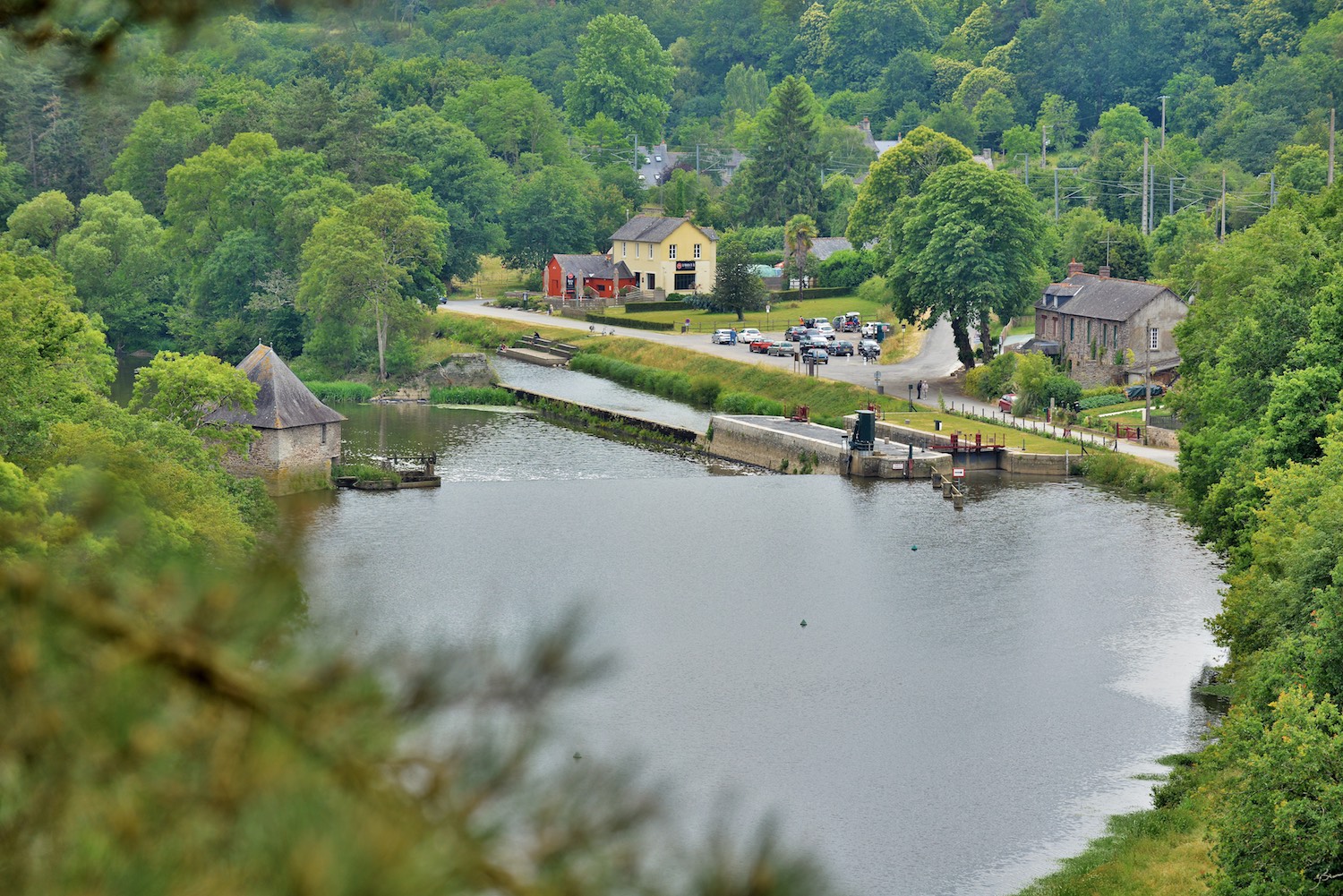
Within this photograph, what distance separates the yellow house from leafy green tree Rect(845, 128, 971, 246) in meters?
7.92

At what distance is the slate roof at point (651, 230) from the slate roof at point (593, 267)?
164cm

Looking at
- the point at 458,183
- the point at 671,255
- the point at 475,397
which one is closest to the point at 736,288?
the point at 671,255

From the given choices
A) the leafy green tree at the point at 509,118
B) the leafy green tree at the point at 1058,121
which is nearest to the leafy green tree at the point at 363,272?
the leafy green tree at the point at 509,118

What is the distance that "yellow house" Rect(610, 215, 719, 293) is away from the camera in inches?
3607

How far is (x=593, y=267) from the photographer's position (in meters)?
92.2

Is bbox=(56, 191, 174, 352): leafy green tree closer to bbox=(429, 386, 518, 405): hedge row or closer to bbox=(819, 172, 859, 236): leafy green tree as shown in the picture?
bbox=(429, 386, 518, 405): hedge row

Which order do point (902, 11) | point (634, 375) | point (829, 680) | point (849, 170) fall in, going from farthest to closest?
point (902, 11), point (849, 170), point (634, 375), point (829, 680)

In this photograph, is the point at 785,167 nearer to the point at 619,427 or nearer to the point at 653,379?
the point at 653,379

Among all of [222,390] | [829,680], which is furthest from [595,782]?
[222,390]

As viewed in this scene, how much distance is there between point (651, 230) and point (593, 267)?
3618 millimetres

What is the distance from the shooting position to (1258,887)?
1902 centimetres

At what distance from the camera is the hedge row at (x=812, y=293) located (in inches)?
3553

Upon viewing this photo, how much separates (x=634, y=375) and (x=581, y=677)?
220 feet

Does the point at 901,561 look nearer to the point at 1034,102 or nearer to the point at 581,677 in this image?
the point at 581,677
